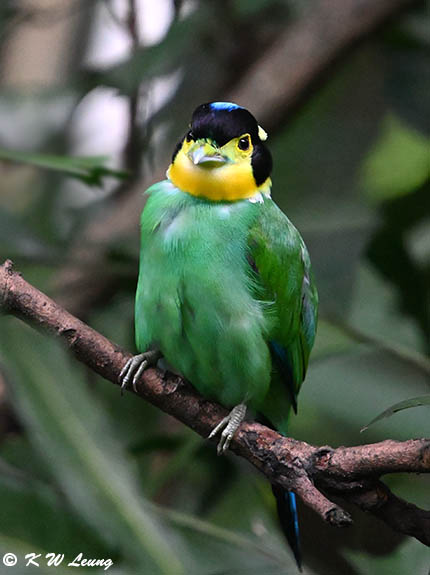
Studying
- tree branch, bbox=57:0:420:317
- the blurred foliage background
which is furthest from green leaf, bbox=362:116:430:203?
tree branch, bbox=57:0:420:317

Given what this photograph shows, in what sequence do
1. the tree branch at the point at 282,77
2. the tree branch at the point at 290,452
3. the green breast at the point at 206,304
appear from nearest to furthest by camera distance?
1. the tree branch at the point at 290,452
2. the green breast at the point at 206,304
3. the tree branch at the point at 282,77

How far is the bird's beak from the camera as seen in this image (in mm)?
1875

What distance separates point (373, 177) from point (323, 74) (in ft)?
1.38

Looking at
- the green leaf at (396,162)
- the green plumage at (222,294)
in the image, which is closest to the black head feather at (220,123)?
the green plumage at (222,294)

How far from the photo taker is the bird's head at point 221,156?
1.90 metres

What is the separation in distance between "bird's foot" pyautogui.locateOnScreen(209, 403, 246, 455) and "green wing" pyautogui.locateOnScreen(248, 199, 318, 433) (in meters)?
0.15

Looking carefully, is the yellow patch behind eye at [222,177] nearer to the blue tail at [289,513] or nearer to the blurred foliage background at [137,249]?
the blurred foliage background at [137,249]

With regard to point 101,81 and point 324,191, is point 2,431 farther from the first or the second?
point 324,191

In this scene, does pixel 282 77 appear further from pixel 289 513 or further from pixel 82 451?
pixel 82 451

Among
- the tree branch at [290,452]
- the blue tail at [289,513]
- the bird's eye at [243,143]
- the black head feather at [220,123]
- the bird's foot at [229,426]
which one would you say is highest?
the black head feather at [220,123]

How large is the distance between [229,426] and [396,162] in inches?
65.3

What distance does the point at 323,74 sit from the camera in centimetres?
294

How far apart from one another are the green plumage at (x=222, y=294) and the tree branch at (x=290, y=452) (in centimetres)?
16

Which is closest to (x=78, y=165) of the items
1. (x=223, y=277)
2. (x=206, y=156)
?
(x=206, y=156)
